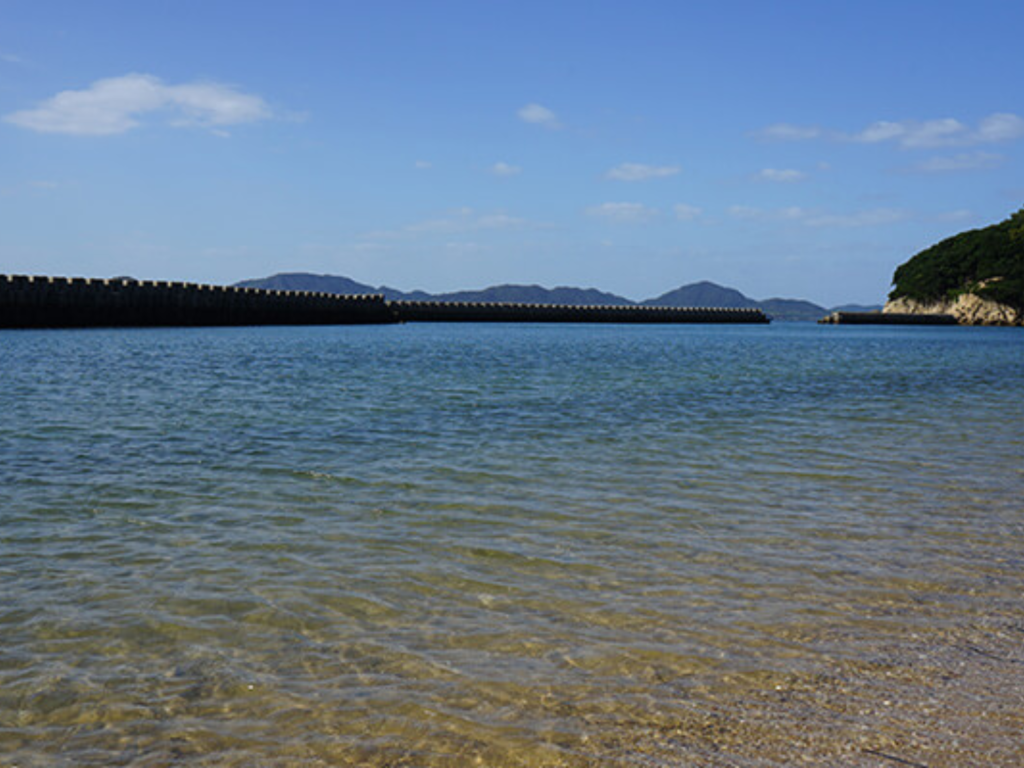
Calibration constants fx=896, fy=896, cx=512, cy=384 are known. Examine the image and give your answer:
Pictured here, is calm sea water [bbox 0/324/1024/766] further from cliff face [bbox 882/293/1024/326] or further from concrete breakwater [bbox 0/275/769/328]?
cliff face [bbox 882/293/1024/326]

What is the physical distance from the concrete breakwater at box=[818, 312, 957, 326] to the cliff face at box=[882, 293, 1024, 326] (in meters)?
2.21

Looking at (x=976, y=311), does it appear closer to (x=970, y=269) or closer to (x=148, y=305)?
(x=970, y=269)

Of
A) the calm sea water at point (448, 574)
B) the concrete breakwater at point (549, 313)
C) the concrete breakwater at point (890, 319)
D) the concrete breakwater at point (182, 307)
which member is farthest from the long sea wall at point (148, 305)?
the concrete breakwater at point (890, 319)

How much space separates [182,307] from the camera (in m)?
70.7

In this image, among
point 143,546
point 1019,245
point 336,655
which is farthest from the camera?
point 1019,245

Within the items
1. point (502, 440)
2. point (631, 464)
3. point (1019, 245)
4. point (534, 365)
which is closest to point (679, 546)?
point (631, 464)

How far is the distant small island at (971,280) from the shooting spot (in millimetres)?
151625

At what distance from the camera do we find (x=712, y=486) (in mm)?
9930

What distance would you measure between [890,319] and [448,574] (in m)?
179

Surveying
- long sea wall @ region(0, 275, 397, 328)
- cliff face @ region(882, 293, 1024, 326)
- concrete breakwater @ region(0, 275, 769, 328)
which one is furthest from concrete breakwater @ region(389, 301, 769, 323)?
cliff face @ region(882, 293, 1024, 326)

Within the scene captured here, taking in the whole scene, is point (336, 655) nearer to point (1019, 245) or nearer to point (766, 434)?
point (766, 434)

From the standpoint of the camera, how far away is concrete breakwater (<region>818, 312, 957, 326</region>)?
16438 cm

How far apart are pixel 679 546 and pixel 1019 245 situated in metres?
169

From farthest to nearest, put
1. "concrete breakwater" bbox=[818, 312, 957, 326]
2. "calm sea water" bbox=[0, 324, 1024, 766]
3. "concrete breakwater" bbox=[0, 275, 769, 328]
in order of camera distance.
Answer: "concrete breakwater" bbox=[818, 312, 957, 326] → "concrete breakwater" bbox=[0, 275, 769, 328] → "calm sea water" bbox=[0, 324, 1024, 766]
